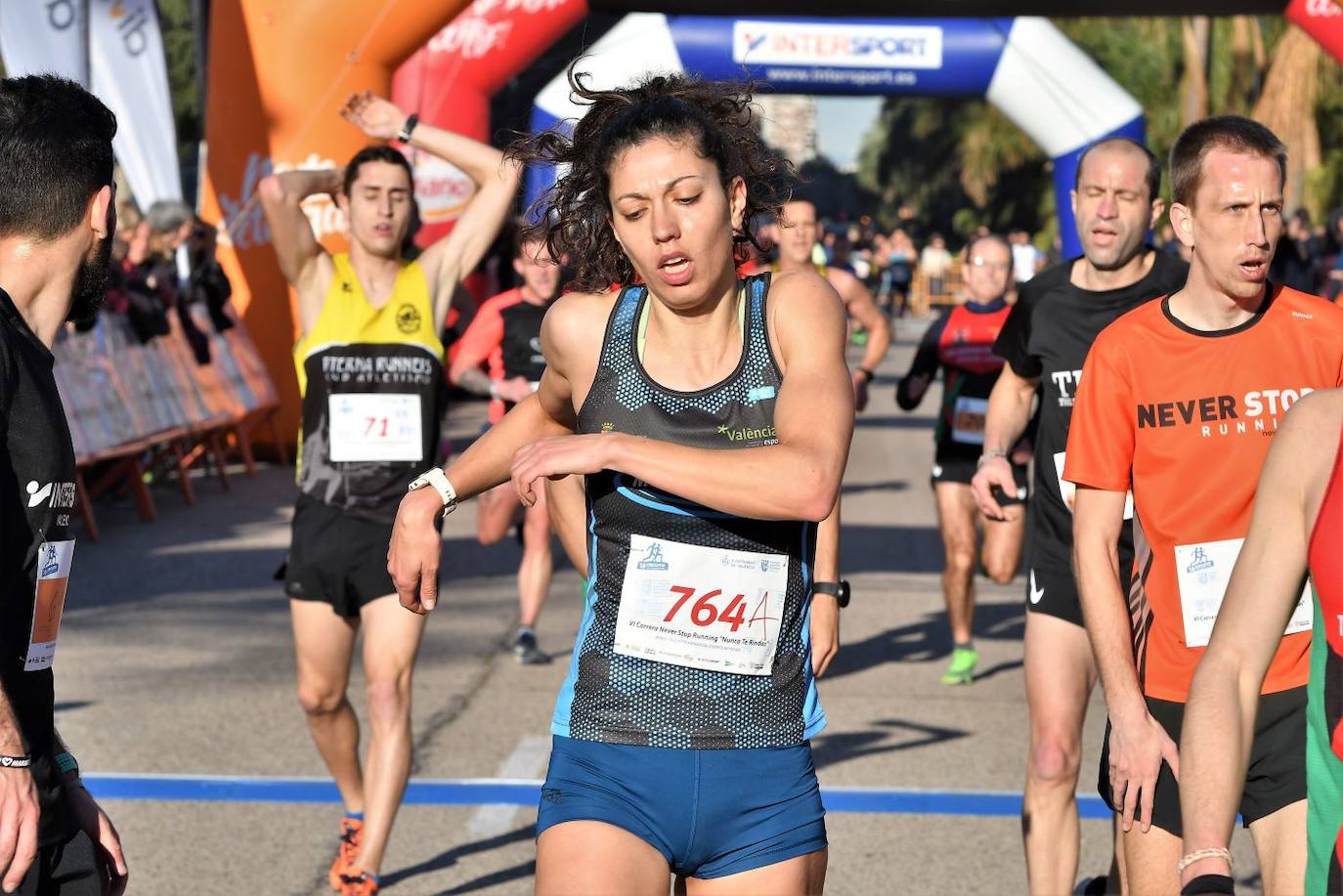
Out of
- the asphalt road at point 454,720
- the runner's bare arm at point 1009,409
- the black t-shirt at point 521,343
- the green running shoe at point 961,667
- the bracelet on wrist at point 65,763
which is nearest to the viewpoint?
the bracelet on wrist at point 65,763

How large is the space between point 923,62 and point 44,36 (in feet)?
24.7

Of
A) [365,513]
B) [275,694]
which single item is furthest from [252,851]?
[275,694]

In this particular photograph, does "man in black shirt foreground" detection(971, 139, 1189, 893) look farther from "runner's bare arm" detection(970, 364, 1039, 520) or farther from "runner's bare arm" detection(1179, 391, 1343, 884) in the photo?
"runner's bare arm" detection(1179, 391, 1343, 884)

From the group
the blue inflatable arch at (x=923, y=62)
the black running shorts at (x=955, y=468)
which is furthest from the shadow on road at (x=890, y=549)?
the blue inflatable arch at (x=923, y=62)

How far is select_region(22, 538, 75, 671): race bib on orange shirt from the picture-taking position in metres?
2.80

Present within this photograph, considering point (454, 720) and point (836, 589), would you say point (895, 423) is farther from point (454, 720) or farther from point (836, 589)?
point (836, 589)

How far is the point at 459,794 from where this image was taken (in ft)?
20.0

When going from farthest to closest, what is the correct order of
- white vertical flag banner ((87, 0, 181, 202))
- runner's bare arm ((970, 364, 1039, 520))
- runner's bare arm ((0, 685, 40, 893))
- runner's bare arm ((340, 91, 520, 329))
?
1. white vertical flag banner ((87, 0, 181, 202))
2. runner's bare arm ((340, 91, 520, 329))
3. runner's bare arm ((970, 364, 1039, 520))
4. runner's bare arm ((0, 685, 40, 893))

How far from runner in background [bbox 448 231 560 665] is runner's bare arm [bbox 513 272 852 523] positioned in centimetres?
495

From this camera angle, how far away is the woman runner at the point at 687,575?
3072mm

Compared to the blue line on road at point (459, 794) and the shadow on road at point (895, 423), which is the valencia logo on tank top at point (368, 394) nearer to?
the blue line on road at point (459, 794)

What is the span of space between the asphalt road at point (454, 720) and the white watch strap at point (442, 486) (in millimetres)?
2307

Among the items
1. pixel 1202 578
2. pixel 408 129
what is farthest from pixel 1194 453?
pixel 408 129

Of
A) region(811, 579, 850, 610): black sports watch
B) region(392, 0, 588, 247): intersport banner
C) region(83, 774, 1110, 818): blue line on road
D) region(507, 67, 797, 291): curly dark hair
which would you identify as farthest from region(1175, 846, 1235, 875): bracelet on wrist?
region(392, 0, 588, 247): intersport banner
